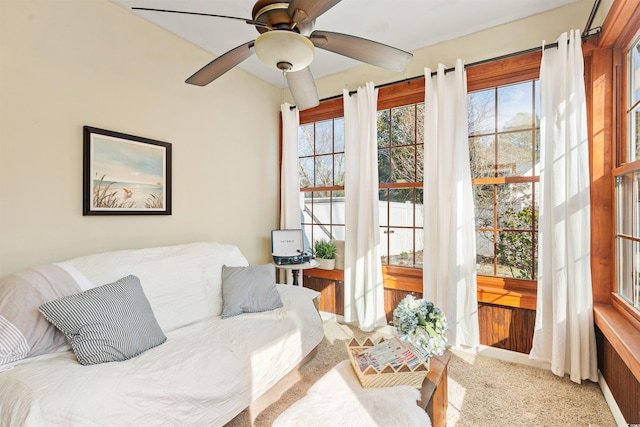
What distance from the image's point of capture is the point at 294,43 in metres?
1.39

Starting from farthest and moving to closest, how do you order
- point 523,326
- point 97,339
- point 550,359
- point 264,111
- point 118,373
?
point 264,111, point 523,326, point 550,359, point 97,339, point 118,373

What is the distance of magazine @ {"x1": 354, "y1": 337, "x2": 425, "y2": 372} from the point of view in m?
A: 1.55

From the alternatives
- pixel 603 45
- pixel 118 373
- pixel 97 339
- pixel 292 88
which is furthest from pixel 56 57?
pixel 603 45

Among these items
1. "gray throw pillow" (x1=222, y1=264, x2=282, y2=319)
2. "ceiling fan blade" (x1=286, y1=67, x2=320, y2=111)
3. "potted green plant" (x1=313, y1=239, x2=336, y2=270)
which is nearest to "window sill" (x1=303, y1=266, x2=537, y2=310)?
"potted green plant" (x1=313, y1=239, x2=336, y2=270)

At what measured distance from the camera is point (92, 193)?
88.4 inches

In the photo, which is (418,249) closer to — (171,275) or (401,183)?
(401,183)

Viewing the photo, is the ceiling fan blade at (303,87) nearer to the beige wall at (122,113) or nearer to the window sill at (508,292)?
the beige wall at (122,113)

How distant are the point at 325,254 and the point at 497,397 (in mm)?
1984

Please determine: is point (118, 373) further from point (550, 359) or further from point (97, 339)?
point (550, 359)

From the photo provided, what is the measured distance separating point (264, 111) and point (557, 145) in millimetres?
2917

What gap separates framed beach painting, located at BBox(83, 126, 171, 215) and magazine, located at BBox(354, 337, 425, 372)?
2056mm

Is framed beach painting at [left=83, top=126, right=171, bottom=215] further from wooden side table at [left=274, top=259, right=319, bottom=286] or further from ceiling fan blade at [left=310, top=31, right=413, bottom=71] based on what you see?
ceiling fan blade at [left=310, top=31, right=413, bottom=71]

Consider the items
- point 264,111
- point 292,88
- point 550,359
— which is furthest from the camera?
point 264,111

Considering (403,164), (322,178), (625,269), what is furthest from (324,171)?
(625,269)
